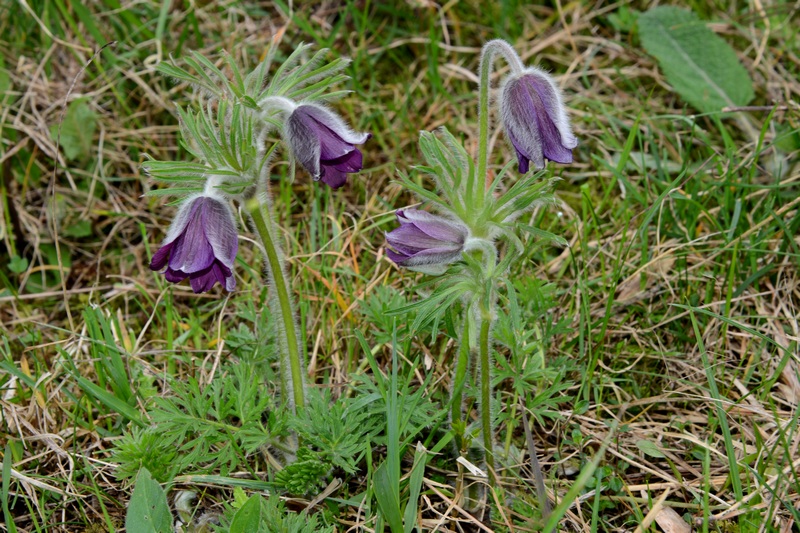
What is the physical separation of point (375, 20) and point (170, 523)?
2.84 metres

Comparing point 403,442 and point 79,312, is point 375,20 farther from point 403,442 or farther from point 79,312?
point 403,442

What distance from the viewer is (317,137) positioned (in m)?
2.05

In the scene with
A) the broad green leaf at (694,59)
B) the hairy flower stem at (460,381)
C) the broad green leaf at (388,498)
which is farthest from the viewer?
the broad green leaf at (694,59)

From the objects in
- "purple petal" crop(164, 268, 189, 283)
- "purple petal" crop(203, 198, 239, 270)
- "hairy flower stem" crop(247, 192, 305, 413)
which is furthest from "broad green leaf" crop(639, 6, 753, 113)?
"purple petal" crop(164, 268, 189, 283)

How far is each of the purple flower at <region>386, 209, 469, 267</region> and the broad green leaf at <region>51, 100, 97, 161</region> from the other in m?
2.12

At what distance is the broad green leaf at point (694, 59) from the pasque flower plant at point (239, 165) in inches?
79.1

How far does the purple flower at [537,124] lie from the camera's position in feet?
6.79

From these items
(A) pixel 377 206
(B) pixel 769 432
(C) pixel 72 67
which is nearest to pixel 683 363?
(B) pixel 769 432

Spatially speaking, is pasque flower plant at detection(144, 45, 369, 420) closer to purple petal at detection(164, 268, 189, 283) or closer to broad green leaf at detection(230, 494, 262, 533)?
purple petal at detection(164, 268, 189, 283)

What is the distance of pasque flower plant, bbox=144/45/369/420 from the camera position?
2.02 metres

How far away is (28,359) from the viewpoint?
2.90 meters

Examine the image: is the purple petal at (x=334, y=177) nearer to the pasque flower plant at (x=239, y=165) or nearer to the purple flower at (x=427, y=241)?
the pasque flower plant at (x=239, y=165)

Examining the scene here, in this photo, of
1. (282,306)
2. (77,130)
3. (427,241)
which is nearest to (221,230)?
(282,306)

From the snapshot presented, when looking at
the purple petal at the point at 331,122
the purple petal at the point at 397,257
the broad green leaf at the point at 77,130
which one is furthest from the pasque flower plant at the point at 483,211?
the broad green leaf at the point at 77,130
